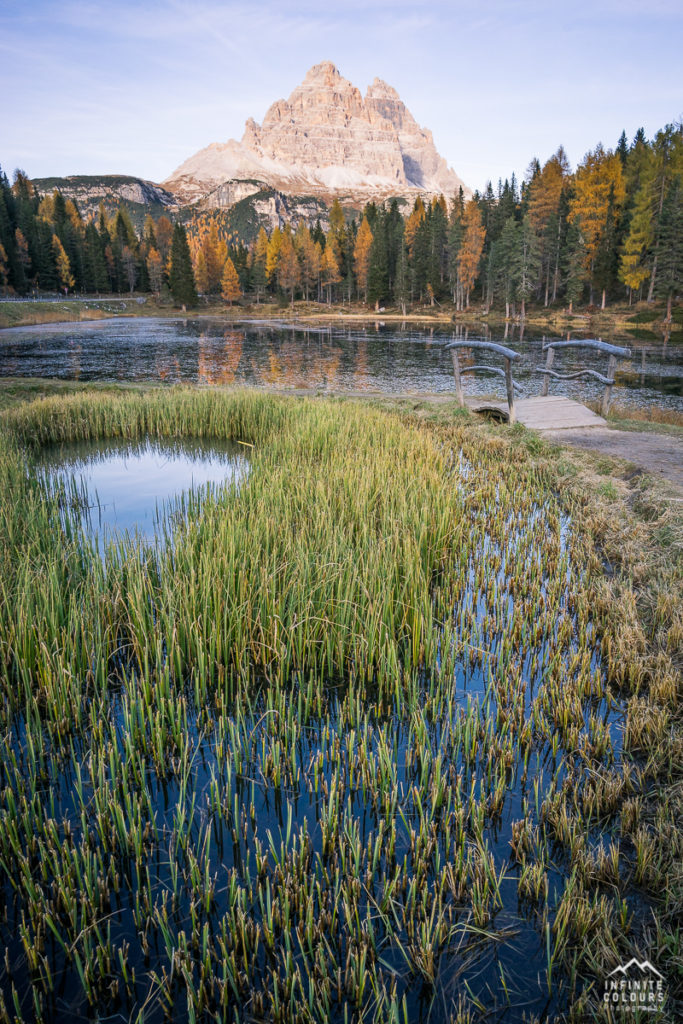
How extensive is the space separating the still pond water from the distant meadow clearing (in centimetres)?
1567

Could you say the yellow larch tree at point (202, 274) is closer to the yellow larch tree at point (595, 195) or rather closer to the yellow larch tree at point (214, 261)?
the yellow larch tree at point (214, 261)

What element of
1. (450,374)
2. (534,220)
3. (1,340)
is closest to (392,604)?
(450,374)

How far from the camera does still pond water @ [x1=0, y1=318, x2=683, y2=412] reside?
76.5 ft

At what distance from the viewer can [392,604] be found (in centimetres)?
492

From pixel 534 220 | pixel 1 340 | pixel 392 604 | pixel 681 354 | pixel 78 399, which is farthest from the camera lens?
pixel 534 220

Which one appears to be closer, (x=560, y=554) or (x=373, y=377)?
(x=560, y=554)

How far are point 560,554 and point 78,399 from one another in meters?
12.9

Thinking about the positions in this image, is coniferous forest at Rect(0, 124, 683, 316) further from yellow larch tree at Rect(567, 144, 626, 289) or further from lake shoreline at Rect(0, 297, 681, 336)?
lake shoreline at Rect(0, 297, 681, 336)

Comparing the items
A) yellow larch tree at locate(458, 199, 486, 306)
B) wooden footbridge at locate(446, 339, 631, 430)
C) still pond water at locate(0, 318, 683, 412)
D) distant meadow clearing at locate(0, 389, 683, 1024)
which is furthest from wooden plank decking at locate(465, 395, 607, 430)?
yellow larch tree at locate(458, 199, 486, 306)

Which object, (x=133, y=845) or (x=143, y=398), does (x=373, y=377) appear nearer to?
(x=143, y=398)

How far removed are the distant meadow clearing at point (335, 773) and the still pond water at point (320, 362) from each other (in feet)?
51.4

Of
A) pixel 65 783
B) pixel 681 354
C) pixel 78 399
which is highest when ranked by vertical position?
pixel 681 354

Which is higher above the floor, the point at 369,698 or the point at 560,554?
the point at 560,554

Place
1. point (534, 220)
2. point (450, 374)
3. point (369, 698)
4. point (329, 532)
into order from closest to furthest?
point (369, 698), point (329, 532), point (450, 374), point (534, 220)
